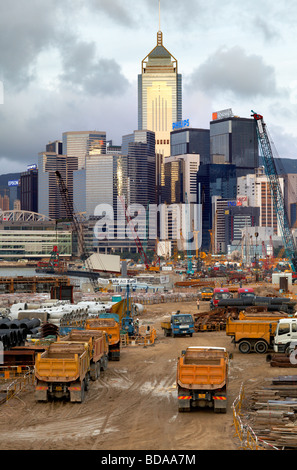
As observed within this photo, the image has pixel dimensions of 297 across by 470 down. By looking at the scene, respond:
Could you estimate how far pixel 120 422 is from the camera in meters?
24.0

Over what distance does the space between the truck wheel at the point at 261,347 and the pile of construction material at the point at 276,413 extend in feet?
35.2

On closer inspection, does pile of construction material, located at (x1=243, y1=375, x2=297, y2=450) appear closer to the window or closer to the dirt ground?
the dirt ground

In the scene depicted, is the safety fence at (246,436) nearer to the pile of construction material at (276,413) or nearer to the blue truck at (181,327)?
the pile of construction material at (276,413)

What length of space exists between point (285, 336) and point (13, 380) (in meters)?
15.8

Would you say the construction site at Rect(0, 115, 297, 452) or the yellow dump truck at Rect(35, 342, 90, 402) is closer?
the construction site at Rect(0, 115, 297, 452)

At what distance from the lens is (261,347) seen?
3997 cm

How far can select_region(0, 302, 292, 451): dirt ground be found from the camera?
21156 mm

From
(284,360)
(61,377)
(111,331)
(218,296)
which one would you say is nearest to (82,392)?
(61,377)

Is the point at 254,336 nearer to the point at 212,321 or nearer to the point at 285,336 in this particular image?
the point at 285,336

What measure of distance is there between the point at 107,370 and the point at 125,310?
24504 millimetres

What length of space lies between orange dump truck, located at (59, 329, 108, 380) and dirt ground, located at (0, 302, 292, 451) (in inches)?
21.2

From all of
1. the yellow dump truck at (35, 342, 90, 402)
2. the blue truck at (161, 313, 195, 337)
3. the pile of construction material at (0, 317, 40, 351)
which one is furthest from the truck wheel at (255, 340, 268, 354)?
the yellow dump truck at (35, 342, 90, 402)

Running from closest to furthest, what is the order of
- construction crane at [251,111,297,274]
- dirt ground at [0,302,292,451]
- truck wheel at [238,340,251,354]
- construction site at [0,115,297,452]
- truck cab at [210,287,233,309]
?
dirt ground at [0,302,292,451] < construction site at [0,115,297,452] < truck wheel at [238,340,251,354] < truck cab at [210,287,233,309] < construction crane at [251,111,297,274]
